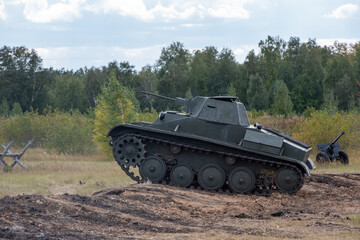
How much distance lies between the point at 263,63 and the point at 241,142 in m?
45.2

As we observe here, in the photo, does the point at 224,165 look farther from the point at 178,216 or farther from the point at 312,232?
the point at 312,232

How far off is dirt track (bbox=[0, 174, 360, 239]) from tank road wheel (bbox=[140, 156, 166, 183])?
3.28 ft

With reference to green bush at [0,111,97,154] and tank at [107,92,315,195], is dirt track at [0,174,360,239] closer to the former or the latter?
tank at [107,92,315,195]

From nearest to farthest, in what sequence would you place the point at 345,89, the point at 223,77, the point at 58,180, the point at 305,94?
the point at 58,180
the point at 345,89
the point at 305,94
the point at 223,77

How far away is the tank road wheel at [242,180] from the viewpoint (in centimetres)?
1512

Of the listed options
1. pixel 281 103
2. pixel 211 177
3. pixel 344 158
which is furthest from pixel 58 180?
pixel 281 103

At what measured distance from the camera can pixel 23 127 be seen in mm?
36375

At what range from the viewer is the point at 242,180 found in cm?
1512

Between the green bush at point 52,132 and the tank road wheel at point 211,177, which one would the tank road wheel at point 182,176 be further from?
the green bush at point 52,132

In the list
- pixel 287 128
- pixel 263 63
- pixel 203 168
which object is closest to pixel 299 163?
pixel 203 168

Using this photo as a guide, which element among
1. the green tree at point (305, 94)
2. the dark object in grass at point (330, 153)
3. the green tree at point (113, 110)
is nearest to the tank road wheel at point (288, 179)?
the dark object in grass at point (330, 153)

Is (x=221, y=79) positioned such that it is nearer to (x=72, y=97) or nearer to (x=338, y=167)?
(x=72, y=97)

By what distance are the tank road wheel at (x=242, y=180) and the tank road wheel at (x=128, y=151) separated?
2.56 metres

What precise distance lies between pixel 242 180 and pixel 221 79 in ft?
147
